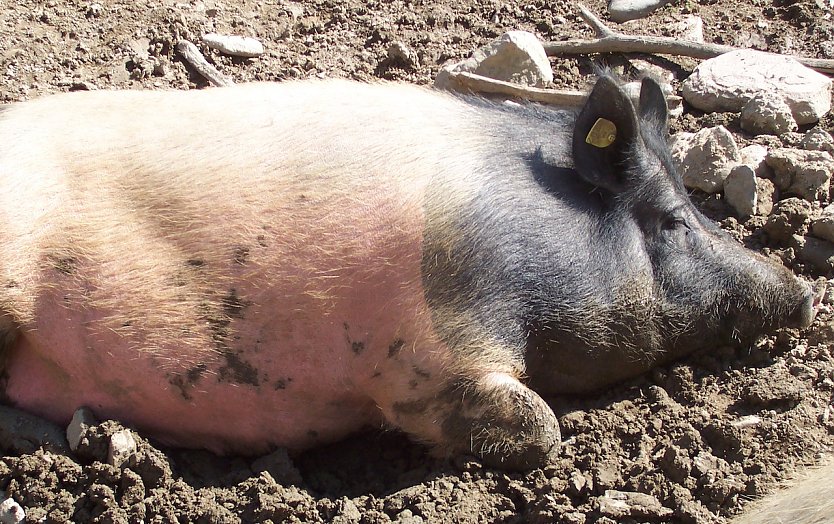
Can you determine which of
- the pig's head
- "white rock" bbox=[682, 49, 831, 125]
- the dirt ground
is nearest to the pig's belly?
the dirt ground

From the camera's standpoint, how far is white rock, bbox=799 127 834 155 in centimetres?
465

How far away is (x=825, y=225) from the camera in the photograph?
13.6ft

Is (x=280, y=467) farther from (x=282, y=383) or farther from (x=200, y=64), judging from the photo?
(x=200, y=64)

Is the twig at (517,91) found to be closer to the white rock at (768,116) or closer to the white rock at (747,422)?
the white rock at (768,116)

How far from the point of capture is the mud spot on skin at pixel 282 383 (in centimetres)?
338

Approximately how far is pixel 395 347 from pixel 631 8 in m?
3.69

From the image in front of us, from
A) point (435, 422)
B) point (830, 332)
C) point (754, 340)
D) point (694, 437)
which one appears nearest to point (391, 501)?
point (435, 422)

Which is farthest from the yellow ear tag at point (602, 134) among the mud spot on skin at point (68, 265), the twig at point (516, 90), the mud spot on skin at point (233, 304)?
the mud spot on skin at point (68, 265)

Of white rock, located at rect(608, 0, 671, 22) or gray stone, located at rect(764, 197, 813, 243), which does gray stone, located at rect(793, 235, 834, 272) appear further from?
white rock, located at rect(608, 0, 671, 22)

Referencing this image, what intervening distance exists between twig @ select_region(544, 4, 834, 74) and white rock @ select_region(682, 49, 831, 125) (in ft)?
0.66

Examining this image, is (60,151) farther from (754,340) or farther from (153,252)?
(754,340)

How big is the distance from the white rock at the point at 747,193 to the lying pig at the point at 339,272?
79 centimetres

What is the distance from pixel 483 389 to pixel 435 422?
0.21 meters

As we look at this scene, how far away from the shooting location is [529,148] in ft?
12.0
